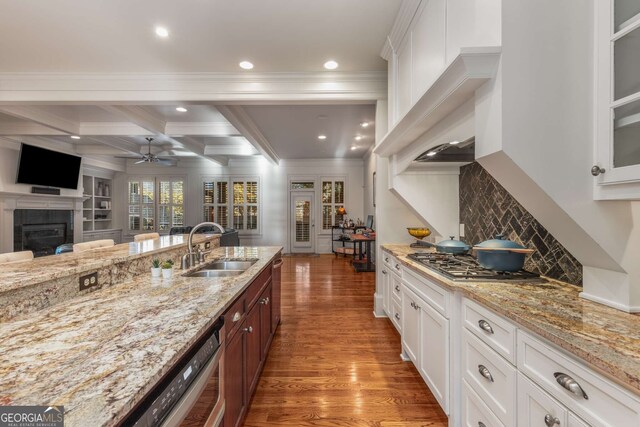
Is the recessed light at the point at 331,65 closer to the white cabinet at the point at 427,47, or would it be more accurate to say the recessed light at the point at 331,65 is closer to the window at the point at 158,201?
the white cabinet at the point at 427,47

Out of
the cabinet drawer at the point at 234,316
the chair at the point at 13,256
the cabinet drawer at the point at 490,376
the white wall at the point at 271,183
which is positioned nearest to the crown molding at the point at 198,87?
the chair at the point at 13,256

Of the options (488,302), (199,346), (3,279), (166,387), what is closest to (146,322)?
(199,346)

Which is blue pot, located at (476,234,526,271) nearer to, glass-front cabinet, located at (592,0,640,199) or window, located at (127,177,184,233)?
glass-front cabinet, located at (592,0,640,199)

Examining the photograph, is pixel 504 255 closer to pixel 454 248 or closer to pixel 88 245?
pixel 454 248

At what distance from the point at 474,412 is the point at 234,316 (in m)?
1.29

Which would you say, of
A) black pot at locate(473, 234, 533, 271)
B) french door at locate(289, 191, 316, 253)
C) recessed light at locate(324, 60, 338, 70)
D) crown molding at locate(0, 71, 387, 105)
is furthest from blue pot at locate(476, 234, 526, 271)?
french door at locate(289, 191, 316, 253)

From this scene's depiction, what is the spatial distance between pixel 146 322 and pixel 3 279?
2.36 feet

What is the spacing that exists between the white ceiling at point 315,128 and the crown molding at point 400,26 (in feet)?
4.97

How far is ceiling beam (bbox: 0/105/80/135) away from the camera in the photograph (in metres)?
3.96

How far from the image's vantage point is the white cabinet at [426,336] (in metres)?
1.62

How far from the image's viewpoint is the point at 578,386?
32.9 inches

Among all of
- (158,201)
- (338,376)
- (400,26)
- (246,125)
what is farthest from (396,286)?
(158,201)

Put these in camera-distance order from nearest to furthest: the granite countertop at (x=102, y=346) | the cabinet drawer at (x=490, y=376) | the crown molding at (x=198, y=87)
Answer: the granite countertop at (x=102, y=346), the cabinet drawer at (x=490, y=376), the crown molding at (x=198, y=87)

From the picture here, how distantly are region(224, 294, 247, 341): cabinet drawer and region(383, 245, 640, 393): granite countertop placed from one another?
1.15 m
